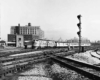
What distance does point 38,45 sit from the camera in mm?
30250

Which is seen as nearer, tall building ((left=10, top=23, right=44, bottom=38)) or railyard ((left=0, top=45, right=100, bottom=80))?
railyard ((left=0, top=45, right=100, bottom=80))

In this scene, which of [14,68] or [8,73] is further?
[14,68]

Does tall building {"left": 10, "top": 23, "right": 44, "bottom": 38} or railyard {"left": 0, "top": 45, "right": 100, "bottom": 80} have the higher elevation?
tall building {"left": 10, "top": 23, "right": 44, "bottom": 38}

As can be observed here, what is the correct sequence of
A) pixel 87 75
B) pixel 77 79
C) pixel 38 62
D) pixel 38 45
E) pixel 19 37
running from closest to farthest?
pixel 77 79, pixel 87 75, pixel 38 62, pixel 38 45, pixel 19 37

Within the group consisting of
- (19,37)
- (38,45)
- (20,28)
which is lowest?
(38,45)

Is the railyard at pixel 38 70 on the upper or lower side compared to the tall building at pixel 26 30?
lower

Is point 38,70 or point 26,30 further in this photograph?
point 26,30

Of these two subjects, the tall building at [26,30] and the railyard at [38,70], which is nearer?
the railyard at [38,70]

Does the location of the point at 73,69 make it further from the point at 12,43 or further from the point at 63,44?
the point at 12,43

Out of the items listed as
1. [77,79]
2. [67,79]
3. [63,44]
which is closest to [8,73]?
[67,79]

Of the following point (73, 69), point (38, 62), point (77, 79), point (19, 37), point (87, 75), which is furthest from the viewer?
point (19, 37)

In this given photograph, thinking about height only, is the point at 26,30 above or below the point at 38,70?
above

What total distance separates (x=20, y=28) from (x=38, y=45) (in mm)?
45731

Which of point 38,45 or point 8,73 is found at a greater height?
point 38,45
